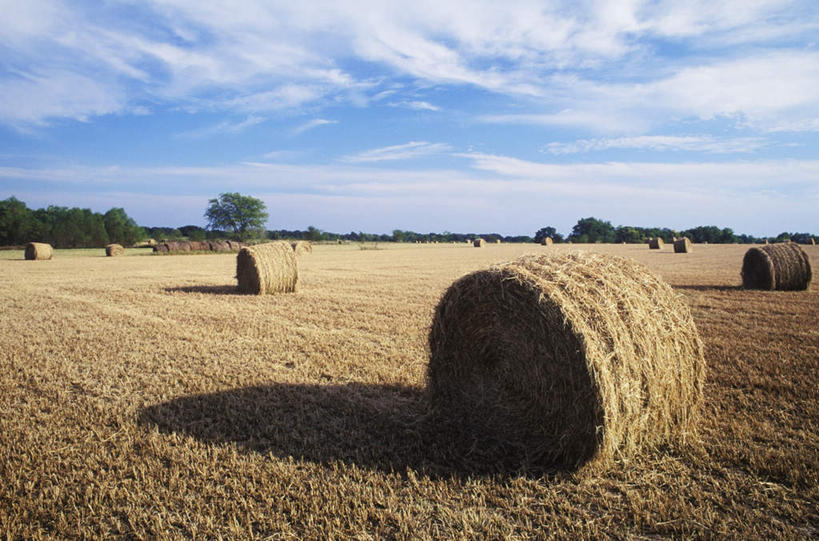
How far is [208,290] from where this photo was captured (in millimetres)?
14242

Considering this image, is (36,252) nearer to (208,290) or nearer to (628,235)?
(208,290)

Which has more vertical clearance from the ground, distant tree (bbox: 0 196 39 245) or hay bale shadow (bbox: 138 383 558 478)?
distant tree (bbox: 0 196 39 245)

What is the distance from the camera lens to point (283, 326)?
28.9 feet

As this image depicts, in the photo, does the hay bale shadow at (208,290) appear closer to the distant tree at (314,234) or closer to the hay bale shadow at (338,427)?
the hay bale shadow at (338,427)

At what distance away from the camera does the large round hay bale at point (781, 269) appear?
41.1 feet

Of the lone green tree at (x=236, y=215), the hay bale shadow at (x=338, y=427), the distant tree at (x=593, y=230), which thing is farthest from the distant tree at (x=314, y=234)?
the hay bale shadow at (x=338, y=427)

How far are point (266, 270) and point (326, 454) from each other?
33.5ft

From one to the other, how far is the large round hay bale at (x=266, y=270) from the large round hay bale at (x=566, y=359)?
9.66 m

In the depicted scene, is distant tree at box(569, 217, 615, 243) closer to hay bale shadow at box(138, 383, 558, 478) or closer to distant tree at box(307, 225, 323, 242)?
distant tree at box(307, 225, 323, 242)

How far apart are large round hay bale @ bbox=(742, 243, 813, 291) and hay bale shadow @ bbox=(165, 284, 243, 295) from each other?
1486 cm


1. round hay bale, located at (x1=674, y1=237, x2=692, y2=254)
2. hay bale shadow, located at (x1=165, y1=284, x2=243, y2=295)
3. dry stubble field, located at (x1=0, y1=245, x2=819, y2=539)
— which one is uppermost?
round hay bale, located at (x1=674, y1=237, x2=692, y2=254)

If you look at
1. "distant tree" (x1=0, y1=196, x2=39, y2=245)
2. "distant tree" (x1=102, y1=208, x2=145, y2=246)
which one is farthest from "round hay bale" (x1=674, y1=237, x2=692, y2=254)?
"distant tree" (x1=0, y1=196, x2=39, y2=245)

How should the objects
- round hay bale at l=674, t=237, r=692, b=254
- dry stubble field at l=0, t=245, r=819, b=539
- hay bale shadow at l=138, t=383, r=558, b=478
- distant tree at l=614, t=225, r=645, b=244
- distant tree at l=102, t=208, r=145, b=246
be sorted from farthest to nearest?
1. distant tree at l=614, t=225, r=645, b=244
2. distant tree at l=102, t=208, r=145, b=246
3. round hay bale at l=674, t=237, r=692, b=254
4. hay bale shadow at l=138, t=383, r=558, b=478
5. dry stubble field at l=0, t=245, r=819, b=539

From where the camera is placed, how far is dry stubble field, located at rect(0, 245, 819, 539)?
9.64 ft
